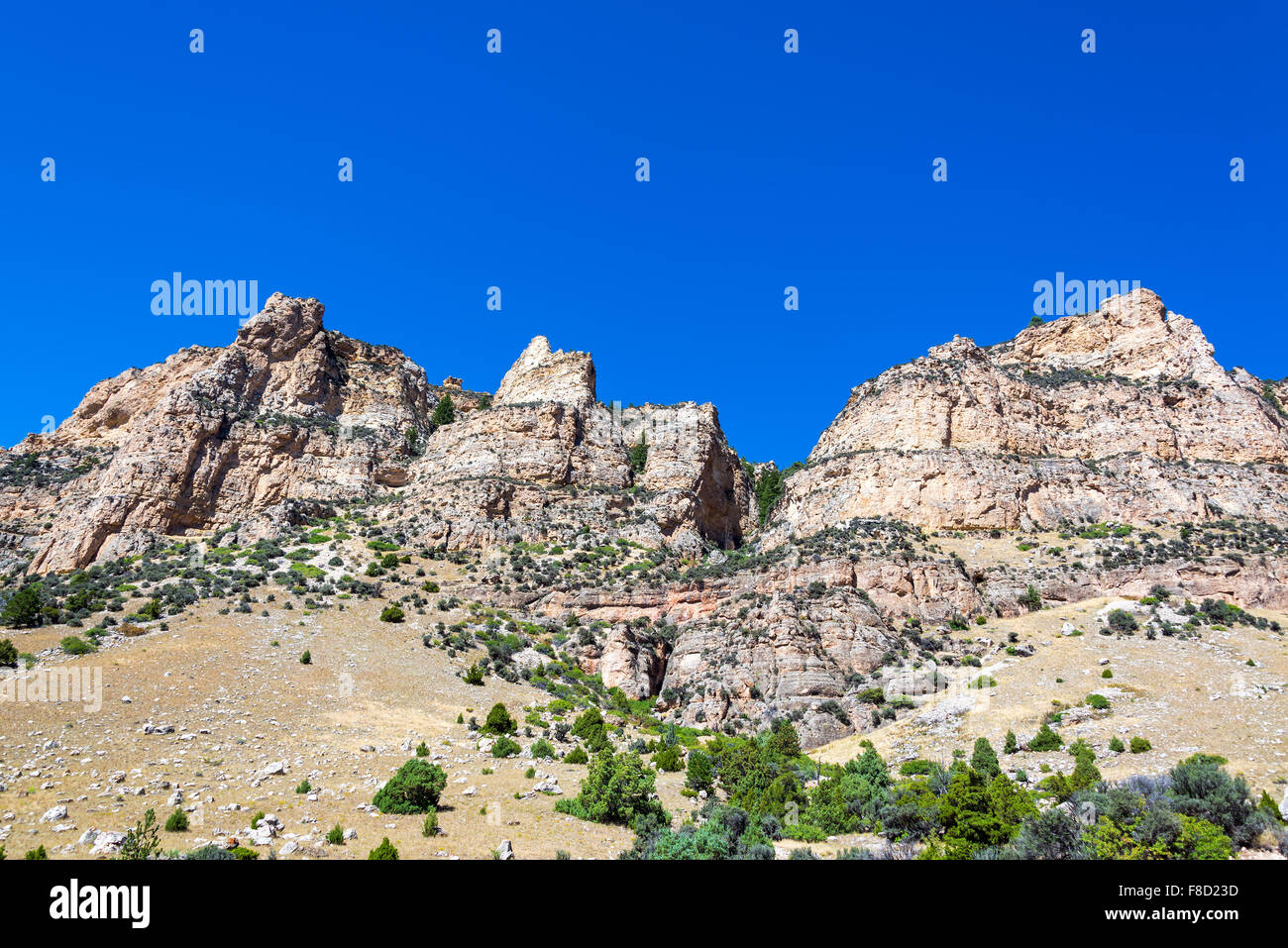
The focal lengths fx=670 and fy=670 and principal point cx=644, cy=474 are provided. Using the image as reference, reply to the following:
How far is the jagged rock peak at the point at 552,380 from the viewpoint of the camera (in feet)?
242

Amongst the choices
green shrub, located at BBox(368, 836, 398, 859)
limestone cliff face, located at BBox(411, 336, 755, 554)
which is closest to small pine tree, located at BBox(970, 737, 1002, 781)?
green shrub, located at BBox(368, 836, 398, 859)

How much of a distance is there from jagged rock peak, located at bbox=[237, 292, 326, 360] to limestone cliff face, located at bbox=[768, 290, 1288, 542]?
53.8 metres

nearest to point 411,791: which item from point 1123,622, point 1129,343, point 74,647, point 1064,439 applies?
point 74,647

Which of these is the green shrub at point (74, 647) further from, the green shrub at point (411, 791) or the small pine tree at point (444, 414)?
the small pine tree at point (444, 414)

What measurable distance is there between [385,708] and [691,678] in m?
18.1

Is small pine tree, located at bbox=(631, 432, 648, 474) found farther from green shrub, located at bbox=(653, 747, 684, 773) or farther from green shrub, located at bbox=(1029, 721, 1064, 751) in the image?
green shrub, located at bbox=(1029, 721, 1064, 751)

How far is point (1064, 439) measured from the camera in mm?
58344

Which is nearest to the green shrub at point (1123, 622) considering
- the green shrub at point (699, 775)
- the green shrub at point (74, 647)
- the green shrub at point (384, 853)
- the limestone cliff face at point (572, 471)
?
the green shrub at point (699, 775)

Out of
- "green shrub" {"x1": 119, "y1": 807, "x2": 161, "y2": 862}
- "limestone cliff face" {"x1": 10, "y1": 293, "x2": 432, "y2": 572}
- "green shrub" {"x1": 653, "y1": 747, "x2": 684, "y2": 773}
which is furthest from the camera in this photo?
"limestone cliff face" {"x1": 10, "y1": 293, "x2": 432, "y2": 572}

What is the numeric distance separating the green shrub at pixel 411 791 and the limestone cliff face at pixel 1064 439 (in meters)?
42.3

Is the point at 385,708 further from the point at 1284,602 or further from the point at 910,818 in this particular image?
the point at 1284,602

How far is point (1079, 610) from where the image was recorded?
133 ft

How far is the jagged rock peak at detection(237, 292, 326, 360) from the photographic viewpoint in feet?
228
